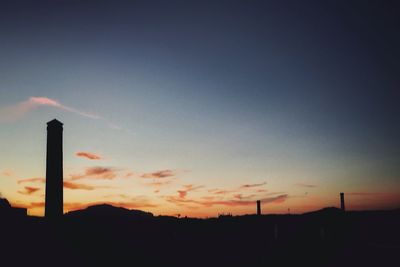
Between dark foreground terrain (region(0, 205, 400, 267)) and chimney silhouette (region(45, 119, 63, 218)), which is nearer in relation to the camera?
dark foreground terrain (region(0, 205, 400, 267))

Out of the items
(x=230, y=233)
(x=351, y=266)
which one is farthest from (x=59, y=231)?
(x=351, y=266)

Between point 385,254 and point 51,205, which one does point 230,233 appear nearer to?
point 385,254

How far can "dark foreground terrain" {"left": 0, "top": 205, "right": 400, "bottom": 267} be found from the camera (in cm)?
1130

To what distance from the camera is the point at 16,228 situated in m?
11.1

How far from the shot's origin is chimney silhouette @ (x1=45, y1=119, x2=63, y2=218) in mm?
12812

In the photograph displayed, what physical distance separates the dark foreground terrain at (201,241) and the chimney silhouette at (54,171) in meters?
0.63

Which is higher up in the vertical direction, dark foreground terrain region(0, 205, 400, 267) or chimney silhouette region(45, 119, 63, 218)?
chimney silhouette region(45, 119, 63, 218)

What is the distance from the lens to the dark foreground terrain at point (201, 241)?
37.1ft

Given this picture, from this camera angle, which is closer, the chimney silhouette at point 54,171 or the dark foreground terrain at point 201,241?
the dark foreground terrain at point 201,241

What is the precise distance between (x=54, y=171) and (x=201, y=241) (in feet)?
24.3

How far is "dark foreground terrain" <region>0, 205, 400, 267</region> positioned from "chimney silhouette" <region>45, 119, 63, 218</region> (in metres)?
0.63

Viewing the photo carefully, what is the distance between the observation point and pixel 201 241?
15.1m

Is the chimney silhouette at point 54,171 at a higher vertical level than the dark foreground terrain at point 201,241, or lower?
higher

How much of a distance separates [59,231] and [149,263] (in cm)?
375
